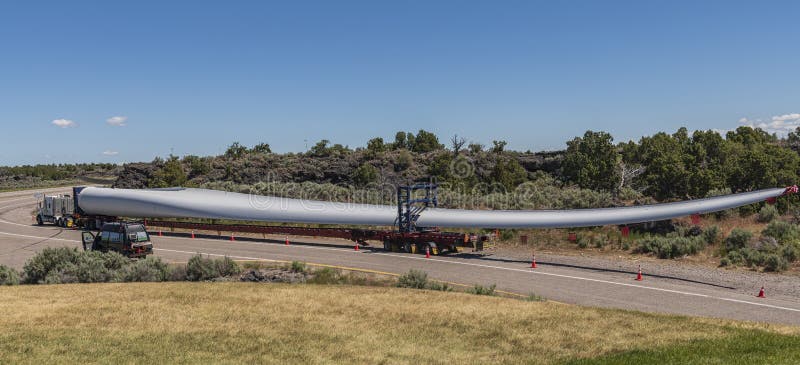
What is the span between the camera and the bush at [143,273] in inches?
858

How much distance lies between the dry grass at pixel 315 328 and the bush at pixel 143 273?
11.0ft

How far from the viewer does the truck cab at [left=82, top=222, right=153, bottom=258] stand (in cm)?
2719

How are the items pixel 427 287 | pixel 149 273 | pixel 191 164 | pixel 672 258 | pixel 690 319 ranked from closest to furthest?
pixel 690 319 < pixel 427 287 < pixel 149 273 < pixel 672 258 < pixel 191 164

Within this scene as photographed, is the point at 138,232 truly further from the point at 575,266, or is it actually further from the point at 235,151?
the point at 235,151

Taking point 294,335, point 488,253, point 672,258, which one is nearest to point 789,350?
point 294,335

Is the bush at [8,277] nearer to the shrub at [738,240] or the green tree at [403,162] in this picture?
the shrub at [738,240]

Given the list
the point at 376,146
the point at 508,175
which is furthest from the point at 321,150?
the point at 508,175

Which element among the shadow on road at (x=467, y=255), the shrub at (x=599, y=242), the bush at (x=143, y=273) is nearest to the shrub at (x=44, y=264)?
the bush at (x=143, y=273)

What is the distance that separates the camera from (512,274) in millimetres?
24281

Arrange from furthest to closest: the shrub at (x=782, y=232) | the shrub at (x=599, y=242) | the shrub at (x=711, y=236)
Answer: the shrub at (x=599, y=242)
the shrub at (x=711, y=236)
the shrub at (x=782, y=232)

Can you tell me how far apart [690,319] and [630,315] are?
57.3 inches

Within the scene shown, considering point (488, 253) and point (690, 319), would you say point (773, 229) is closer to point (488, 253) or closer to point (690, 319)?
point (488, 253)

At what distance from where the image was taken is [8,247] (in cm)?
3534

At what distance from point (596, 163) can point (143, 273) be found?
4097 centimetres
